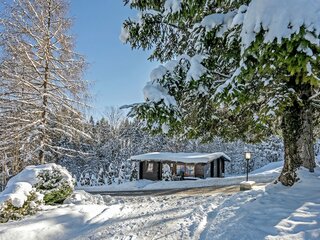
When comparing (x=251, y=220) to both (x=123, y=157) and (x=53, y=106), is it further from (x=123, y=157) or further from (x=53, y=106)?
(x=123, y=157)

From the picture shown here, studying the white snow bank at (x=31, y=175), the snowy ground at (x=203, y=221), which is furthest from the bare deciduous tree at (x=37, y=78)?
the snowy ground at (x=203, y=221)

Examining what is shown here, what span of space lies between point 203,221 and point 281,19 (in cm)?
439

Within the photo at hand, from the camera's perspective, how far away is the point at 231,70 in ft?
23.2

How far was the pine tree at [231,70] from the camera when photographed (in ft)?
11.5

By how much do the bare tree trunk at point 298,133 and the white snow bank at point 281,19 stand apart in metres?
3.25

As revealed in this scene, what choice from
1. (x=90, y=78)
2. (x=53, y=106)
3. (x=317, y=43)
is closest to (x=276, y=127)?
(x=317, y=43)

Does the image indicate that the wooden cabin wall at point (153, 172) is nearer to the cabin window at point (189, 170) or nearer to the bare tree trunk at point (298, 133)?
the cabin window at point (189, 170)

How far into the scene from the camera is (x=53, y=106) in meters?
12.2

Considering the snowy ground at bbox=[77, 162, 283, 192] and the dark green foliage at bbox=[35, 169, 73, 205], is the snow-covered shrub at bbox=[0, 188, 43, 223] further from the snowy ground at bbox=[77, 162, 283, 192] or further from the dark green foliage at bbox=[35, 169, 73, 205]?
the snowy ground at bbox=[77, 162, 283, 192]

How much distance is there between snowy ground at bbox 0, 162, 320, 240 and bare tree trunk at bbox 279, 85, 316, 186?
13.5 inches

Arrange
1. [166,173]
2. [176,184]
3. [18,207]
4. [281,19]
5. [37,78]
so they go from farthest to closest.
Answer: [166,173]
[176,184]
[37,78]
[18,207]
[281,19]

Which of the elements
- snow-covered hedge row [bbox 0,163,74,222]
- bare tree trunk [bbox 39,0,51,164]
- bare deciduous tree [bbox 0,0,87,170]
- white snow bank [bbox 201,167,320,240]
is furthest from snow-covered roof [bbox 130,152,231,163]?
white snow bank [bbox 201,167,320,240]

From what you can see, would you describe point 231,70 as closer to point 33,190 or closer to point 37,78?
point 33,190

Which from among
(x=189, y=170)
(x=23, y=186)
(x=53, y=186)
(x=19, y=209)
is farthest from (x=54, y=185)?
(x=189, y=170)
